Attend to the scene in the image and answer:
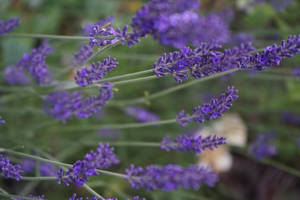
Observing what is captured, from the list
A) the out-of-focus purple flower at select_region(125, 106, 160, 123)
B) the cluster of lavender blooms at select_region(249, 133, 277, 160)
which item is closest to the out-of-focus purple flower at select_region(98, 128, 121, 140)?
the out-of-focus purple flower at select_region(125, 106, 160, 123)

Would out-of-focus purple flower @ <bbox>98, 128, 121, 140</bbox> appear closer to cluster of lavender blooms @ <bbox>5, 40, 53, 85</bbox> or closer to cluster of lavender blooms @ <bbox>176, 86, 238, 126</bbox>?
cluster of lavender blooms @ <bbox>5, 40, 53, 85</bbox>

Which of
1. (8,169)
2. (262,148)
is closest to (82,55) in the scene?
(8,169)

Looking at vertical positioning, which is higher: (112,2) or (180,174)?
(112,2)

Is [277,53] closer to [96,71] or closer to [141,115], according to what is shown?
[96,71]

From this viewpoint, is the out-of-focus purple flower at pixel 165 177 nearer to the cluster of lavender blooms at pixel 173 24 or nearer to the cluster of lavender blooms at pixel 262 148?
the cluster of lavender blooms at pixel 173 24

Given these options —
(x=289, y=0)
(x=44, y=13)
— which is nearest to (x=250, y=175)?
(x=289, y=0)

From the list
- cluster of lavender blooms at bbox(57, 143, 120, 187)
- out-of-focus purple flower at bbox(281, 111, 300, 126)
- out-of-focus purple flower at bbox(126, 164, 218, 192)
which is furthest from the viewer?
out-of-focus purple flower at bbox(281, 111, 300, 126)

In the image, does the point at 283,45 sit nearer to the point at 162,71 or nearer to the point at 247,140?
the point at 162,71
